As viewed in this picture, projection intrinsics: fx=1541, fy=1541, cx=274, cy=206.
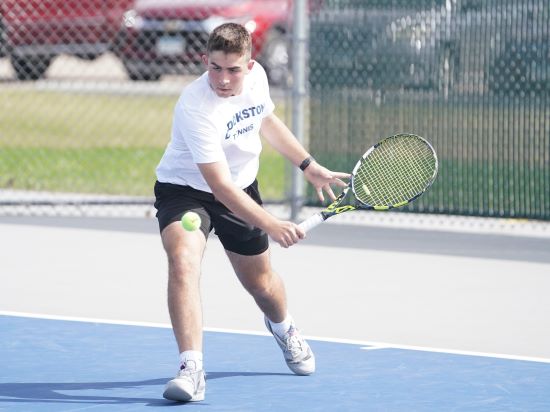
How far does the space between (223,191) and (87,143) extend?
11.1m

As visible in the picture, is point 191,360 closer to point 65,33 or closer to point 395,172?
point 395,172

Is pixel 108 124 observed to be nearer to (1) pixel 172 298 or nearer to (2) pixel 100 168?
(2) pixel 100 168

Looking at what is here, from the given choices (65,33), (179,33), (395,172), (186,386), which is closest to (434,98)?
(395,172)

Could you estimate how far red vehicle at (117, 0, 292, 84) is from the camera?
1955 cm

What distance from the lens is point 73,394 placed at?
264 inches

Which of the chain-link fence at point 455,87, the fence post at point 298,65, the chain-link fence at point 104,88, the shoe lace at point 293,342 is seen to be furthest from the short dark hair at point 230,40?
the chain-link fence at point 104,88

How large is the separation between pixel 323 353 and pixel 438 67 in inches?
190

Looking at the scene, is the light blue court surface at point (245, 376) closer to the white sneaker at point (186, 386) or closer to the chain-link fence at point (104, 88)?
the white sneaker at point (186, 386)

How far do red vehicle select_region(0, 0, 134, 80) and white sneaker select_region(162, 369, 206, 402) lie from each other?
11111 millimetres

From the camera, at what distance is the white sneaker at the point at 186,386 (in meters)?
6.43

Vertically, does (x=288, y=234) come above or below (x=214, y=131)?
below

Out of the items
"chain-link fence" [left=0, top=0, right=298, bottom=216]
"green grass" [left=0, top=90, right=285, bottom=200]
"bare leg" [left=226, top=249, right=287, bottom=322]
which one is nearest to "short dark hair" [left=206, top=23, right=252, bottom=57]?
"bare leg" [left=226, top=249, right=287, bottom=322]

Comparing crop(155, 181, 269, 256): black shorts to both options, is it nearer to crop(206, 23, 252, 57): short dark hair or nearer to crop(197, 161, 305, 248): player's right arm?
crop(197, 161, 305, 248): player's right arm

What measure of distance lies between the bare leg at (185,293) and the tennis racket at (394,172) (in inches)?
38.2
